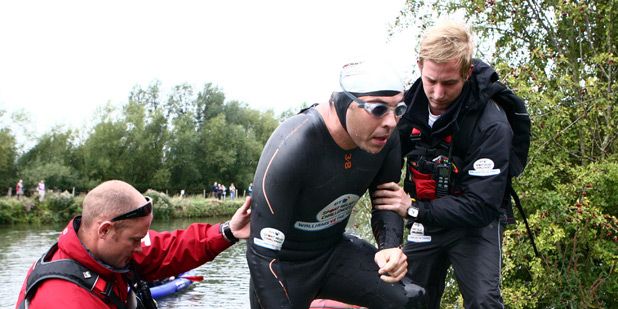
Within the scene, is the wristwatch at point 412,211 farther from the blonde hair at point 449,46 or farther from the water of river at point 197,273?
the water of river at point 197,273

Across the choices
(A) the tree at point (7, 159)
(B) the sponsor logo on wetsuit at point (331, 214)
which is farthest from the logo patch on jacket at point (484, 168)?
(A) the tree at point (7, 159)

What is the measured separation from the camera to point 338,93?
362 cm

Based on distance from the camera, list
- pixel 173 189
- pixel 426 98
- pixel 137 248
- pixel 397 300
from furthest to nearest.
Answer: pixel 173 189 < pixel 426 98 < pixel 397 300 < pixel 137 248

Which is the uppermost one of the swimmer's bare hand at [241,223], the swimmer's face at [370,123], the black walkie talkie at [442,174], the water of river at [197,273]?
the swimmer's face at [370,123]

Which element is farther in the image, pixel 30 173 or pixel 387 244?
pixel 30 173

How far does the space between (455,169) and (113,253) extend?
217 centimetres

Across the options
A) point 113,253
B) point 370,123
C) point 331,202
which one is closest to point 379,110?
point 370,123

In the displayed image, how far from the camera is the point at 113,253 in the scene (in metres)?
3.63

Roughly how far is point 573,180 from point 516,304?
1.49 metres

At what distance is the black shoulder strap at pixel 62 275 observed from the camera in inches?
129

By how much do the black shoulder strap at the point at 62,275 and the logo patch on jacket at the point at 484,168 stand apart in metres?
2.28

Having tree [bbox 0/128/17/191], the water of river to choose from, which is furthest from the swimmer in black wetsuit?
tree [bbox 0/128/17/191]

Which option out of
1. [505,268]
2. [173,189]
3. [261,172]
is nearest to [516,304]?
[505,268]

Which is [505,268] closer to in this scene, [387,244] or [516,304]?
[516,304]
